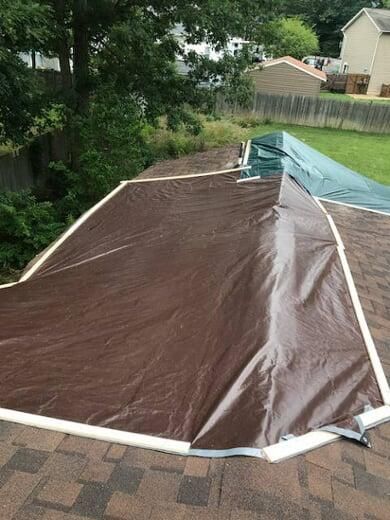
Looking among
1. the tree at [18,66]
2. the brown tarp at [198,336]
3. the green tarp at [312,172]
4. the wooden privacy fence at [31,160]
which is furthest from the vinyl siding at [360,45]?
the brown tarp at [198,336]

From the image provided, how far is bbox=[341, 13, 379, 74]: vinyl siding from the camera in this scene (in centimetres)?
3145

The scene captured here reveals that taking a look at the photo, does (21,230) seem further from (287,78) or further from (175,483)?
(287,78)

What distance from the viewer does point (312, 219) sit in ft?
17.7

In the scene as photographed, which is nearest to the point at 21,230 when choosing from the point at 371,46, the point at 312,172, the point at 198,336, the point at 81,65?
the point at 81,65

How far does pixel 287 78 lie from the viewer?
22.9m

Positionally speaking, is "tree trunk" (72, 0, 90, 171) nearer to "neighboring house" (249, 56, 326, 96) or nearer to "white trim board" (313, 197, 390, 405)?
"white trim board" (313, 197, 390, 405)

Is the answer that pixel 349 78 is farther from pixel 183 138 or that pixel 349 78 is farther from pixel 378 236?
pixel 378 236

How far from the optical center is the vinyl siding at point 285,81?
22.6m

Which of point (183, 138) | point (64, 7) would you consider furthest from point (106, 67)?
point (183, 138)

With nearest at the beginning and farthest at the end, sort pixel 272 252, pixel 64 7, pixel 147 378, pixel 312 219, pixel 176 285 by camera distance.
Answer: pixel 147 378, pixel 176 285, pixel 272 252, pixel 312 219, pixel 64 7

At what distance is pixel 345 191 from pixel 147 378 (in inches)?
241

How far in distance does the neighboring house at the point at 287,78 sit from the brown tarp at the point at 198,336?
66.8ft

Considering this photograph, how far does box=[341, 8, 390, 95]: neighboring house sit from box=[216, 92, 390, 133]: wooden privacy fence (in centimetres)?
1441

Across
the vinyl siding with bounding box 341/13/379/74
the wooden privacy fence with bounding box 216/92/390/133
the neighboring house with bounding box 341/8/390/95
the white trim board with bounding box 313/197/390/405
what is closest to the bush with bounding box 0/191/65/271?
the white trim board with bounding box 313/197/390/405
